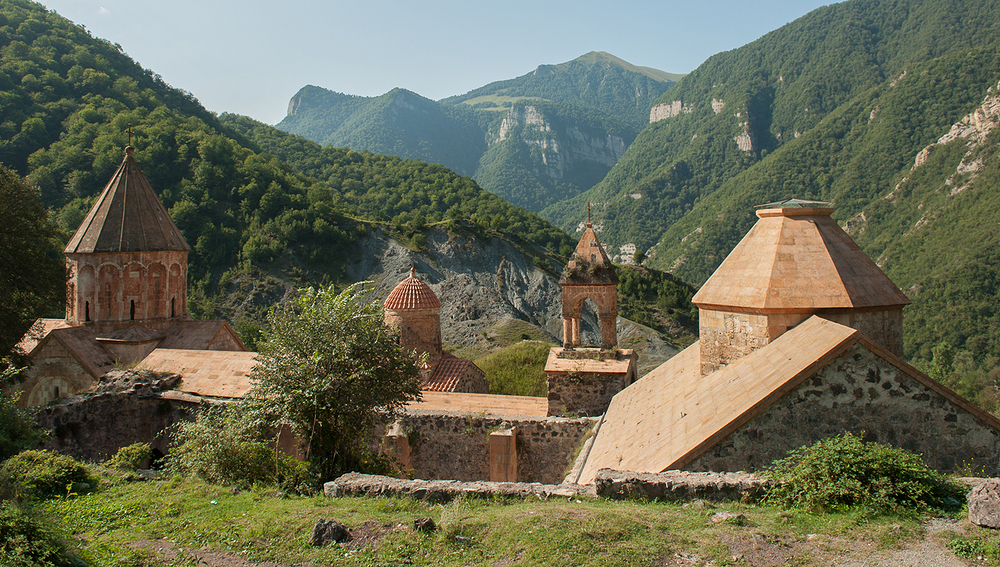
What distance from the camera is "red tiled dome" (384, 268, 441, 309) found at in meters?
18.0

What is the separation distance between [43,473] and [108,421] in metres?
6.47

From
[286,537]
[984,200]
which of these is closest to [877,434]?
[286,537]

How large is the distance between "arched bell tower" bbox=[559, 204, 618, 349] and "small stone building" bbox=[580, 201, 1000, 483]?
8.57ft

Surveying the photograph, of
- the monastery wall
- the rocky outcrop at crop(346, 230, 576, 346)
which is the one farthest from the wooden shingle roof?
the rocky outcrop at crop(346, 230, 576, 346)

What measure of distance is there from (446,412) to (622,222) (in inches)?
3524

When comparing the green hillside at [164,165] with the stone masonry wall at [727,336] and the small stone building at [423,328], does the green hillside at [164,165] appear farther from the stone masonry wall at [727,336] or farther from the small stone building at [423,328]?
the stone masonry wall at [727,336]

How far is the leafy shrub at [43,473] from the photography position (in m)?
6.82

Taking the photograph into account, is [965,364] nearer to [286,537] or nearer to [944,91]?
[944,91]

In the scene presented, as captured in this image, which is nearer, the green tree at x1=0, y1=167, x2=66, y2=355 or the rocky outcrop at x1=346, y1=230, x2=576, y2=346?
the green tree at x1=0, y1=167, x2=66, y2=355

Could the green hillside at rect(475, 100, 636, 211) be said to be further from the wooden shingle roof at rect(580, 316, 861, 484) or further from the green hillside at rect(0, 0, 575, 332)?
the wooden shingle roof at rect(580, 316, 861, 484)

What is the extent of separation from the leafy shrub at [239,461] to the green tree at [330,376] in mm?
361

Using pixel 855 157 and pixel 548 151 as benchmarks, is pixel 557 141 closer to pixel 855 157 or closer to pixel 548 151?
pixel 548 151

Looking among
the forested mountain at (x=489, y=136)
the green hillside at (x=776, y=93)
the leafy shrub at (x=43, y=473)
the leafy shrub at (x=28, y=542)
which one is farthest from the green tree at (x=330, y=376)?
the forested mountain at (x=489, y=136)

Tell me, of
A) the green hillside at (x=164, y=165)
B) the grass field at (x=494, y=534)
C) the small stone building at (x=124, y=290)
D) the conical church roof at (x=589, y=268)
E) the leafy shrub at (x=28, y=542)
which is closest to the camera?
the leafy shrub at (x=28, y=542)
